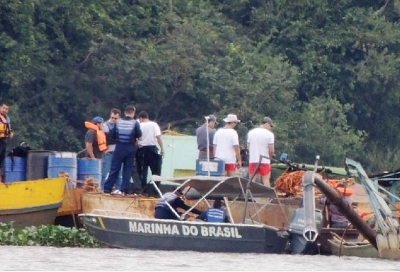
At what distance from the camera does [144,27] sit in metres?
41.5

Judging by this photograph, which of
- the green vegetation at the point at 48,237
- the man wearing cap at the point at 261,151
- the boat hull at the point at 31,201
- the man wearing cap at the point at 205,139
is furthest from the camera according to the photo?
the man wearing cap at the point at 205,139

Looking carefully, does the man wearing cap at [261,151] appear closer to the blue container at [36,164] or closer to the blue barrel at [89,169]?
the blue barrel at [89,169]

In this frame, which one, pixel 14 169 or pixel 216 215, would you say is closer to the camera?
pixel 216 215

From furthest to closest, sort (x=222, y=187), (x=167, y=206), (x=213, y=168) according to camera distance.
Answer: (x=213, y=168), (x=222, y=187), (x=167, y=206)

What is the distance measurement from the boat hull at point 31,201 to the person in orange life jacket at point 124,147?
0.83 m

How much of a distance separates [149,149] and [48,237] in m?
3.24

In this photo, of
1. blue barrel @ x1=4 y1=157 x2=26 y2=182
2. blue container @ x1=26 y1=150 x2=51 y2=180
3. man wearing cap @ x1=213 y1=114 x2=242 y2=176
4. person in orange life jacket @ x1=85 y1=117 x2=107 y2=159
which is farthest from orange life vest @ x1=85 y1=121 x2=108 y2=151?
man wearing cap @ x1=213 y1=114 x2=242 y2=176

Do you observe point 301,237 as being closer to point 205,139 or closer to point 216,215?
point 216,215

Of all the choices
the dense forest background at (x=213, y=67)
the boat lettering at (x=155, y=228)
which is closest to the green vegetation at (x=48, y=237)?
the boat lettering at (x=155, y=228)

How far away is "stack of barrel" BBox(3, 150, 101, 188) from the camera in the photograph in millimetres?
24797

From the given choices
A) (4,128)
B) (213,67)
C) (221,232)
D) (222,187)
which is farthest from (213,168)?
(213,67)

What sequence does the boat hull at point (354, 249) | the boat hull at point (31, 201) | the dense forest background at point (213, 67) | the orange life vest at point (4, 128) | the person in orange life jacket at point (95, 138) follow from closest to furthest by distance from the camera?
1. the boat hull at point (354, 249)
2. the boat hull at point (31, 201)
3. the orange life vest at point (4, 128)
4. the person in orange life jacket at point (95, 138)
5. the dense forest background at point (213, 67)

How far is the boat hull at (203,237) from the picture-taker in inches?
816

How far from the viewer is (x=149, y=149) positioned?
24.9 m
